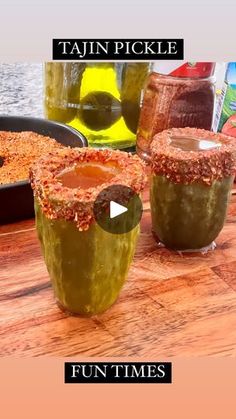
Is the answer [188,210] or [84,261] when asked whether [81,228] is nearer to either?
[84,261]

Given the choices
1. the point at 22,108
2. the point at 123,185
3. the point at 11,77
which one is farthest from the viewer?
the point at 11,77

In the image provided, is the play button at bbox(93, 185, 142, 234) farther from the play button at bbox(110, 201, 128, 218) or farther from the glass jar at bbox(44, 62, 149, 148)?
the glass jar at bbox(44, 62, 149, 148)

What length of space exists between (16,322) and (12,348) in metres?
0.04

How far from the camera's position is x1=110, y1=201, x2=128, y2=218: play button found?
63 centimetres

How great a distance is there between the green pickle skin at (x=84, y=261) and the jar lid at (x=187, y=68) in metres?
0.37

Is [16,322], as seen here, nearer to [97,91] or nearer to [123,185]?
[123,185]

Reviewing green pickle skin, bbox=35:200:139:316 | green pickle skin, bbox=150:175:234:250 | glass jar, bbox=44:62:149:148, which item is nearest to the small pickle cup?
green pickle skin, bbox=150:175:234:250

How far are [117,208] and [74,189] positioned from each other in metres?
0.04

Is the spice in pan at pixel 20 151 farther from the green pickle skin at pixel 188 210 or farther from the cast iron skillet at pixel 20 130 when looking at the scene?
the green pickle skin at pixel 188 210

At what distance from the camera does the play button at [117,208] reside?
2.05 feet

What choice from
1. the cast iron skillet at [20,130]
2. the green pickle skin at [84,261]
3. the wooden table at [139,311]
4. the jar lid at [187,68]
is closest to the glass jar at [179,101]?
the jar lid at [187,68]

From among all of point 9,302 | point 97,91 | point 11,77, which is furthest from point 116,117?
point 9,302

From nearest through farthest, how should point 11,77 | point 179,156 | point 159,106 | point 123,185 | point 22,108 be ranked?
point 123,185
point 179,156
point 159,106
point 22,108
point 11,77

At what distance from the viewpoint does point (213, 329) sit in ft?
2.27
